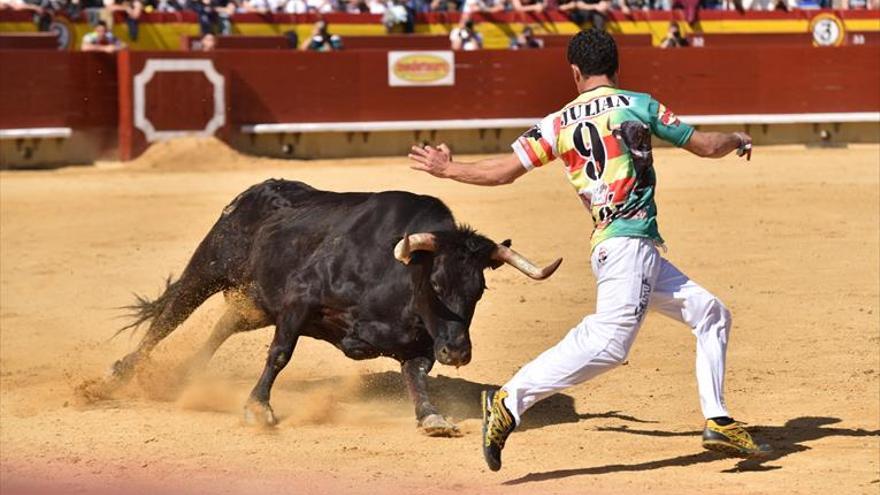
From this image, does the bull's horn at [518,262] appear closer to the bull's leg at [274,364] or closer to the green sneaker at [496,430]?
the green sneaker at [496,430]

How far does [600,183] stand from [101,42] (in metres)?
13.6

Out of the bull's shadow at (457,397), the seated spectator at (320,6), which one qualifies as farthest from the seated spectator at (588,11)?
the bull's shadow at (457,397)

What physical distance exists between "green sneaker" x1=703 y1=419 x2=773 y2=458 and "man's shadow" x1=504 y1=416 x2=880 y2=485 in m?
0.15

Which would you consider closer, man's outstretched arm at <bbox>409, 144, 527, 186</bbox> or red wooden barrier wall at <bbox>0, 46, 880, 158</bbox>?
man's outstretched arm at <bbox>409, 144, 527, 186</bbox>

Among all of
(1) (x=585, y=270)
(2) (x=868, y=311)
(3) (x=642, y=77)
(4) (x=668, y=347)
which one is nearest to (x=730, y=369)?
(4) (x=668, y=347)

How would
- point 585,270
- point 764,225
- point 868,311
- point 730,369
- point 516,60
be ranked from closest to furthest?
point 730,369
point 868,311
point 585,270
point 764,225
point 516,60

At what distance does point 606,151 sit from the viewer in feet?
18.7

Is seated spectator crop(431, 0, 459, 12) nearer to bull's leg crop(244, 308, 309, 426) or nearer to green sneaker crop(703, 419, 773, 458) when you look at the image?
bull's leg crop(244, 308, 309, 426)

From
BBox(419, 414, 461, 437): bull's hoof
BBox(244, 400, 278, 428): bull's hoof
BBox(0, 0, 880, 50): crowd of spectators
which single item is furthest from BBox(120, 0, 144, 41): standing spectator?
BBox(419, 414, 461, 437): bull's hoof

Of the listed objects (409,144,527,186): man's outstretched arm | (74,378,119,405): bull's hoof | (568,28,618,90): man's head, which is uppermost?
(568,28,618,90): man's head

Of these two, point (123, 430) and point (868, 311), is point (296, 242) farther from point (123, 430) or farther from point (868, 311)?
point (868, 311)

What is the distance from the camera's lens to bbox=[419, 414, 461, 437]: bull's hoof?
6.91 m

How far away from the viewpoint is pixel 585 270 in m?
11.6

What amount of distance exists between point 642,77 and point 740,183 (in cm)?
452
